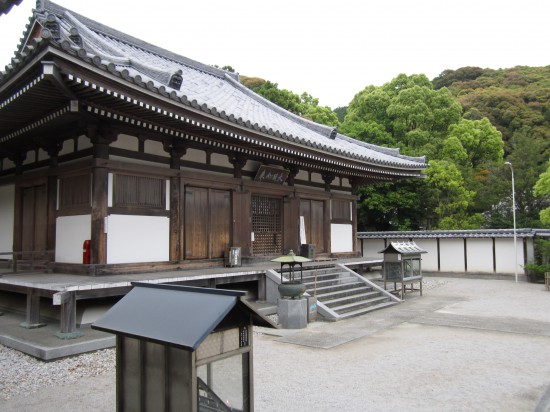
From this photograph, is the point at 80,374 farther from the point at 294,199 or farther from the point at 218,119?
the point at 294,199

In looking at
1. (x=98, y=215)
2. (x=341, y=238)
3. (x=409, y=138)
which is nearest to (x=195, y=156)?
(x=98, y=215)

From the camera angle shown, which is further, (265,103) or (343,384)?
(265,103)

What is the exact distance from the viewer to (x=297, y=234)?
43.9 feet

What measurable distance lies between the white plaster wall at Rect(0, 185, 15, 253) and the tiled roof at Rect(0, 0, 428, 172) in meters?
3.84

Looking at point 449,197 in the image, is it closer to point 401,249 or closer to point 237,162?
point 401,249

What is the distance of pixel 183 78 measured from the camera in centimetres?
1331

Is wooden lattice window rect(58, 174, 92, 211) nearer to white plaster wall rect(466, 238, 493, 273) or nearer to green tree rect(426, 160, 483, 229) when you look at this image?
white plaster wall rect(466, 238, 493, 273)

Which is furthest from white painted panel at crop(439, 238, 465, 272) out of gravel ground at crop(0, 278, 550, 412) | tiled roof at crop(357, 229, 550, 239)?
gravel ground at crop(0, 278, 550, 412)

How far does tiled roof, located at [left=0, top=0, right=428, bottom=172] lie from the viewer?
6516 mm

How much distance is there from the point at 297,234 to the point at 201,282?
5.20 meters

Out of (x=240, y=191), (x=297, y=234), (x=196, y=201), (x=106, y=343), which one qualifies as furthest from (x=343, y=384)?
(x=297, y=234)

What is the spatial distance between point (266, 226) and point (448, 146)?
18512 millimetres

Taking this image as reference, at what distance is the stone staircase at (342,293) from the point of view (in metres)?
9.75

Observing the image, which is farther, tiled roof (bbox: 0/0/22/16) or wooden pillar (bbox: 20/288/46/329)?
wooden pillar (bbox: 20/288/46/329)
